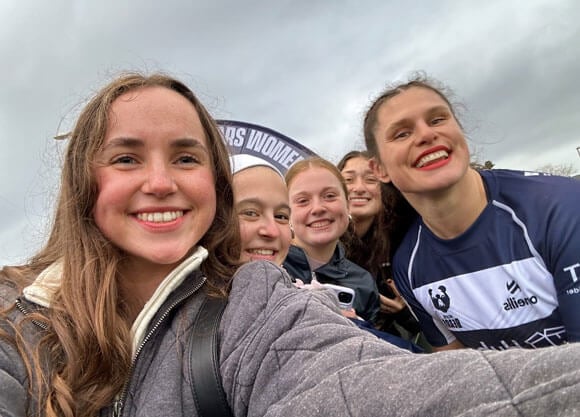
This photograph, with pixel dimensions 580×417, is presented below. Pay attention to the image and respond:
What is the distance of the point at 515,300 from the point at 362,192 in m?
1.60

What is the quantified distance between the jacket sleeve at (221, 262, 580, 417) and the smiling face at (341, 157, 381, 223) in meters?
2.36

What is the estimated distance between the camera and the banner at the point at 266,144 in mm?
4762

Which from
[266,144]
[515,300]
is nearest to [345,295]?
[515,300]

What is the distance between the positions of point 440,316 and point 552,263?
2.49 feet

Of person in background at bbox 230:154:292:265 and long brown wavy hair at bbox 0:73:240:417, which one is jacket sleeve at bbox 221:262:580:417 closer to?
long brown wavy hair at bbox 0:73:240:417

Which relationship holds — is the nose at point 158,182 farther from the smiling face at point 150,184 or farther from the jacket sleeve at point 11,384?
the jacket sleeve at point 11,384

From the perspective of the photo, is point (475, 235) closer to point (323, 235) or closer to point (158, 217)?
point (323, 235)

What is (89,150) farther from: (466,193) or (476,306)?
(476,306)

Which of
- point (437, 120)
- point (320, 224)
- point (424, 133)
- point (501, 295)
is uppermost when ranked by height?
point (437, 120)

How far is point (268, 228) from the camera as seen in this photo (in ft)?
7.50

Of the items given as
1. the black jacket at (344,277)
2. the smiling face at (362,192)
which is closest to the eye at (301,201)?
the black jacket at (344,277)

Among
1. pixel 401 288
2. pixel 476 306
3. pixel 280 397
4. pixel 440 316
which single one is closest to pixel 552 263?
pixel 476 306

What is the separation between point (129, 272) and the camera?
1.43 metres

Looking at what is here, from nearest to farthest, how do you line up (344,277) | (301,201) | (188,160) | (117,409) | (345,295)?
(117,409) → (188,160) → (345,295) → (344,277) → (301,201)
